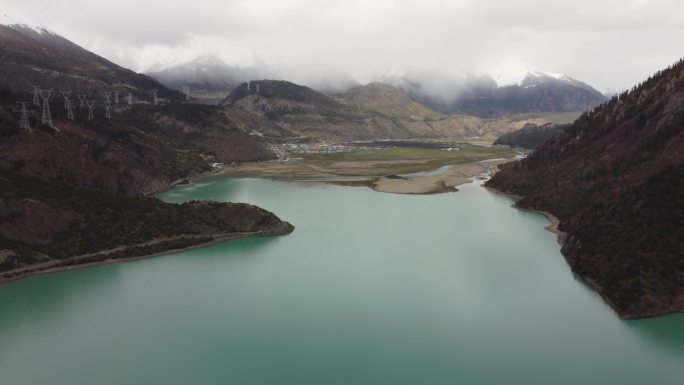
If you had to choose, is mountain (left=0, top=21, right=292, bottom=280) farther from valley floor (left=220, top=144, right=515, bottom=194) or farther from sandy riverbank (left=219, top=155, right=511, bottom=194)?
valley floor (left=220, top=144, right=515, bottom=194)

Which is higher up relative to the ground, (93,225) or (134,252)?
(93,225)

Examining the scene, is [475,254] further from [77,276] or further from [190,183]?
[190,183]

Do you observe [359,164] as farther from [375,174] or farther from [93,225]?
[93,225]

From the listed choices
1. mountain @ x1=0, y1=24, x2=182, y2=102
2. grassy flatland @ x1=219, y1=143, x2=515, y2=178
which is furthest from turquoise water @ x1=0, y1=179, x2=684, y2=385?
mountain @ x1=0, y1=24, x2=182, y2=102

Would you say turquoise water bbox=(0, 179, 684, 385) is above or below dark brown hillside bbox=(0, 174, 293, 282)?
below

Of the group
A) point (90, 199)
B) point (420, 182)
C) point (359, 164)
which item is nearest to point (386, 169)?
point (359, 164)
